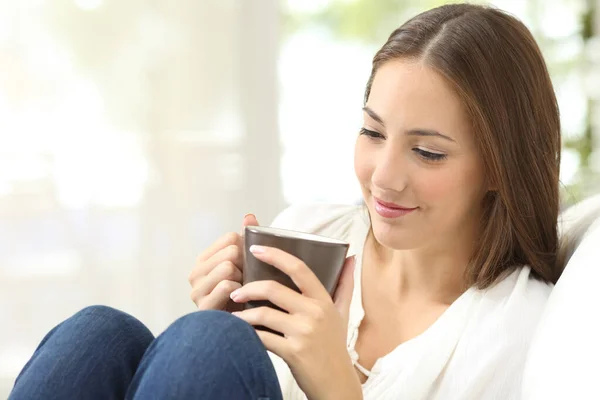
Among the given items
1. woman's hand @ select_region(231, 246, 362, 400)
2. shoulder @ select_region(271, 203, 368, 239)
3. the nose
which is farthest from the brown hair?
woman's hand @ select_region(231, 246, 362, 400)

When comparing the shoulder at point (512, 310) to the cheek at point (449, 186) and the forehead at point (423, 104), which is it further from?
the forehead at point (423, 104)

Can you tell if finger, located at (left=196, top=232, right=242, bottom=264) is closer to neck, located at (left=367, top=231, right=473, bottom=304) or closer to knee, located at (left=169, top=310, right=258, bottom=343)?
knee, located at (left=169, top=310, right=258, bottom=343)

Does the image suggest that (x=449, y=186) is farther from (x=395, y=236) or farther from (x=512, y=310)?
(x=512, y=310)

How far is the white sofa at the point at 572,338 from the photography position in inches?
41.0

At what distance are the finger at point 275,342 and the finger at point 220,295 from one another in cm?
12

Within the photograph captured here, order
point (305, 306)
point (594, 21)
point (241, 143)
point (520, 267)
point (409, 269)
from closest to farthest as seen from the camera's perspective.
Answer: point (305, 306) → point (520, 267) → point (409, 269) → point (241, 143) → point (594, 21)

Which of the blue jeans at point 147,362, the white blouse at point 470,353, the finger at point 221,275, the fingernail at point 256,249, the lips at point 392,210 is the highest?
the fingernail at point 256,249

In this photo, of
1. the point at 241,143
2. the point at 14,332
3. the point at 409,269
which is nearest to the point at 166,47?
the point at 241,143

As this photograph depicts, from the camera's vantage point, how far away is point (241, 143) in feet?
13.0

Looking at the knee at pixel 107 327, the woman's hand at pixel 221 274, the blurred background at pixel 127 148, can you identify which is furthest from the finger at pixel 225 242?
the blurred background at pixel 127 148

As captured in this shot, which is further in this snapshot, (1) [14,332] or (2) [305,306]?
(1) [14,332]

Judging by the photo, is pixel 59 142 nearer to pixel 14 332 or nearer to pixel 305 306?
pixel 14 332

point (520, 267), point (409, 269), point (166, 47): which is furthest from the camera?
point (166, 47)

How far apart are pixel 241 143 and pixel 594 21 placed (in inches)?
101
